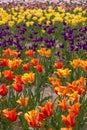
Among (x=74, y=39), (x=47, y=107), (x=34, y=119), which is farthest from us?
(x=74, y=39)

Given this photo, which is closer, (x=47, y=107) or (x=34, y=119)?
(x=34, y=119)

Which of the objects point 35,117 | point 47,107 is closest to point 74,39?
point 47,107

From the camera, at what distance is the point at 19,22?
1281cm

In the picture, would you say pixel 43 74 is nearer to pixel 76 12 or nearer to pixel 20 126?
pixel 20 126

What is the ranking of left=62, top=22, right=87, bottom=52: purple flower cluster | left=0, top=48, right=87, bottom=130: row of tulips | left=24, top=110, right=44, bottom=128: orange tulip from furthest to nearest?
left=62, top=22, right=87, bottom=52: purple flower cluster → left=0, top=48, right=87, bottom=130: row of tulips → left=24, top=110, right=44, bottom=128: orange tulip

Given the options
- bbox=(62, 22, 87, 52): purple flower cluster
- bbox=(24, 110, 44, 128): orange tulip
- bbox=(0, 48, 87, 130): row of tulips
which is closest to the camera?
bbox=(24, 110, 44, 128): orange tulip

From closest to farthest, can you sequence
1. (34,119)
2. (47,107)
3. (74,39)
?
(34,119)
(47,107)
(74,39)

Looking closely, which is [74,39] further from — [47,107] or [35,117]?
[35,117]

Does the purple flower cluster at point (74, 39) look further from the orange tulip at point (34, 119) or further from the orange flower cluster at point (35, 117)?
the orange tulip at point (34, 119)

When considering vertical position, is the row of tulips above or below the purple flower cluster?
above

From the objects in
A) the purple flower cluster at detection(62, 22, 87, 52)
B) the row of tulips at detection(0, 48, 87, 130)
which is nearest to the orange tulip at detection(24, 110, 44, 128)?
the row of tulips at detection(0, 48, 87, 130)

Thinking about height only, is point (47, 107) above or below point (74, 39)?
above

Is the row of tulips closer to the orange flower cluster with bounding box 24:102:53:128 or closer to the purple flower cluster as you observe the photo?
the orange flower cluster with bounding box 24:102:53:128

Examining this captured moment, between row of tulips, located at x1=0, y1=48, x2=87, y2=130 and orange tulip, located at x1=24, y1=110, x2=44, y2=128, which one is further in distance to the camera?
row of tulips, located at x1=0, y1=48, x2=87, y2=130
